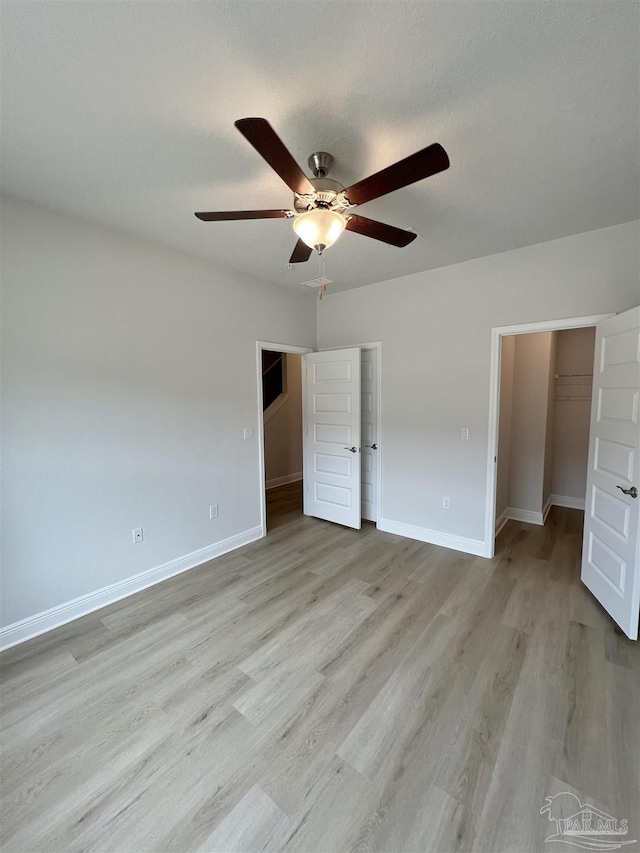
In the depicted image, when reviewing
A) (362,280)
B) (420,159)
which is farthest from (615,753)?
(362,280)

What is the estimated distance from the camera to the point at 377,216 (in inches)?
90.0

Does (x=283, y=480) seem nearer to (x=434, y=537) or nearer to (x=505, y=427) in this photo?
(x=434, y=537)

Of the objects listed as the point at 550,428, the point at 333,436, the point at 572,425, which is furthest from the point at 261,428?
the point at 572,425

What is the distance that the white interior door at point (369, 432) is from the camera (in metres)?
3.93

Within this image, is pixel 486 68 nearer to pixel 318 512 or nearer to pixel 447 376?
pixel 447 376

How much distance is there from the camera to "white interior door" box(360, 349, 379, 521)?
12.9 feet

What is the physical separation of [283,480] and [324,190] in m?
4.89

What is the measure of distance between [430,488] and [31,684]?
3270mm

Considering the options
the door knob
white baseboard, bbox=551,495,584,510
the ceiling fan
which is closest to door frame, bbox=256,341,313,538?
the ceiling fan

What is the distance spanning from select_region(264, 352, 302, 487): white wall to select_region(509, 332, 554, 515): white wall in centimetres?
332

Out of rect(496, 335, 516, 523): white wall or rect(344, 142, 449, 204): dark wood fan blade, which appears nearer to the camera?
rect(344, 142, 449, 204): dark wood fan blade

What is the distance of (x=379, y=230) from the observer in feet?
5.97

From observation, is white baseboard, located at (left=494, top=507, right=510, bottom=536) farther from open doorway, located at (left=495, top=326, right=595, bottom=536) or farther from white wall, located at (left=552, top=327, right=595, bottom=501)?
white wall, located at (left=552, top=327, right=595, bottom=501)

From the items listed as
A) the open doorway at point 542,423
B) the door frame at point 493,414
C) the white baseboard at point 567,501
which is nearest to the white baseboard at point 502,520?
the open doorway at point 542,423
